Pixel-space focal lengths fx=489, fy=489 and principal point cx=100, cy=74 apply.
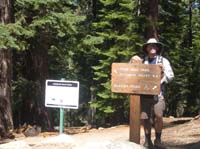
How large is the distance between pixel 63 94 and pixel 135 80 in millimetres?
1365

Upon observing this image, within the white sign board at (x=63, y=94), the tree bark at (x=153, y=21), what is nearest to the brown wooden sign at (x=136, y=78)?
the white sign board at (x=63, y=94)

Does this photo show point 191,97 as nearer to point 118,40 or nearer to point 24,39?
point 118,40

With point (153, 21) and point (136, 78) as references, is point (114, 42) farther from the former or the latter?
point (136, 78)

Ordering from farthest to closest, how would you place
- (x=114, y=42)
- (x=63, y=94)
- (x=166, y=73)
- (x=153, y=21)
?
(x=114, y=42) → (x=153, y=21) → (x=63, y=94) → (x=166, y=73)

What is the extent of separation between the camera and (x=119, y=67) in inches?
307

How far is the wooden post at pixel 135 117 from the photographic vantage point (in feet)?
25.8

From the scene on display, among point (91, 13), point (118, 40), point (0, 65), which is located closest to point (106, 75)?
point (118, 40)

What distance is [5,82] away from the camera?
Answer: 15.7 m

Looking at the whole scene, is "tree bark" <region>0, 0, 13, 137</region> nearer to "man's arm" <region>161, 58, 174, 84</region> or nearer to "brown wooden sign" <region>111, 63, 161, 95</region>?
"brown wooden sign" <region>111, 63, 161, 95</region>

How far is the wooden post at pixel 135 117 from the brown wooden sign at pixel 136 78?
14cm

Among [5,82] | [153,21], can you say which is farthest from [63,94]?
[153,21]

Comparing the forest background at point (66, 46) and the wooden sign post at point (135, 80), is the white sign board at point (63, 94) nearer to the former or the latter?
the wooden sign post at point (135, 80)

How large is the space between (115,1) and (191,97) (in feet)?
36.9

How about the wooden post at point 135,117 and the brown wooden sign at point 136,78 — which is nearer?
the brown wooden sign at point 136,78
